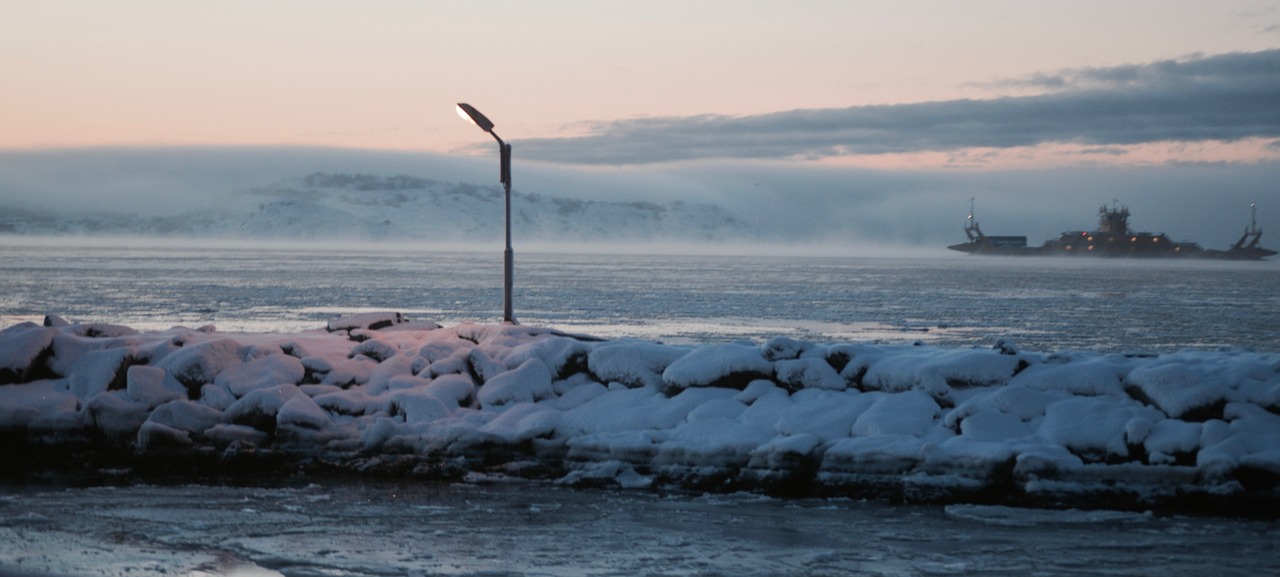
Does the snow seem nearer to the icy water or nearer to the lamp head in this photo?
the lamp head

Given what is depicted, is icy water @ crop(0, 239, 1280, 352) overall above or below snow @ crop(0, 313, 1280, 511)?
below

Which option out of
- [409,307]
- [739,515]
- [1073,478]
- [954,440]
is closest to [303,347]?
[739,515]

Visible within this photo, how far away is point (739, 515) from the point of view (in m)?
8.85

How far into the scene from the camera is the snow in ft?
31.8

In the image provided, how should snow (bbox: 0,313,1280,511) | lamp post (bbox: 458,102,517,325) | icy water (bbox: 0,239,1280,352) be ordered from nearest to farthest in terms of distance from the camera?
snow (bbox: 0,313,1280,511)
lamp post (bbox: 458,102,517,325)
icy water (bbox: 0,239,1280,352)

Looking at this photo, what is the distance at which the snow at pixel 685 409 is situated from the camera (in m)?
9.68

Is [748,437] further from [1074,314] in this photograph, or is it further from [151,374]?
[1074,314]

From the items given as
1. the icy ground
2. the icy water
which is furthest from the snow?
the icy water

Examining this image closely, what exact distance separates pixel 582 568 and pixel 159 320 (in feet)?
76.8

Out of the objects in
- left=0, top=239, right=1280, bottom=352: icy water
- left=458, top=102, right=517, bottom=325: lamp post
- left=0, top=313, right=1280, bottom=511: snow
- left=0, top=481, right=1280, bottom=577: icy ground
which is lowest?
left=0, top=239, right=1280, bottom=352: icy water

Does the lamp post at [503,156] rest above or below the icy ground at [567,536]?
above

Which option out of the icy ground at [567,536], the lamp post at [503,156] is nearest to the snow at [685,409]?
the icy ground at [567,536]

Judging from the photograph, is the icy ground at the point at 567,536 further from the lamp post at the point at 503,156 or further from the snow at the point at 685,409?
the lamp post at the point at 503,156

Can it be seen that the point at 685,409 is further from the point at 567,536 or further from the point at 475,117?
the point at 475,117
